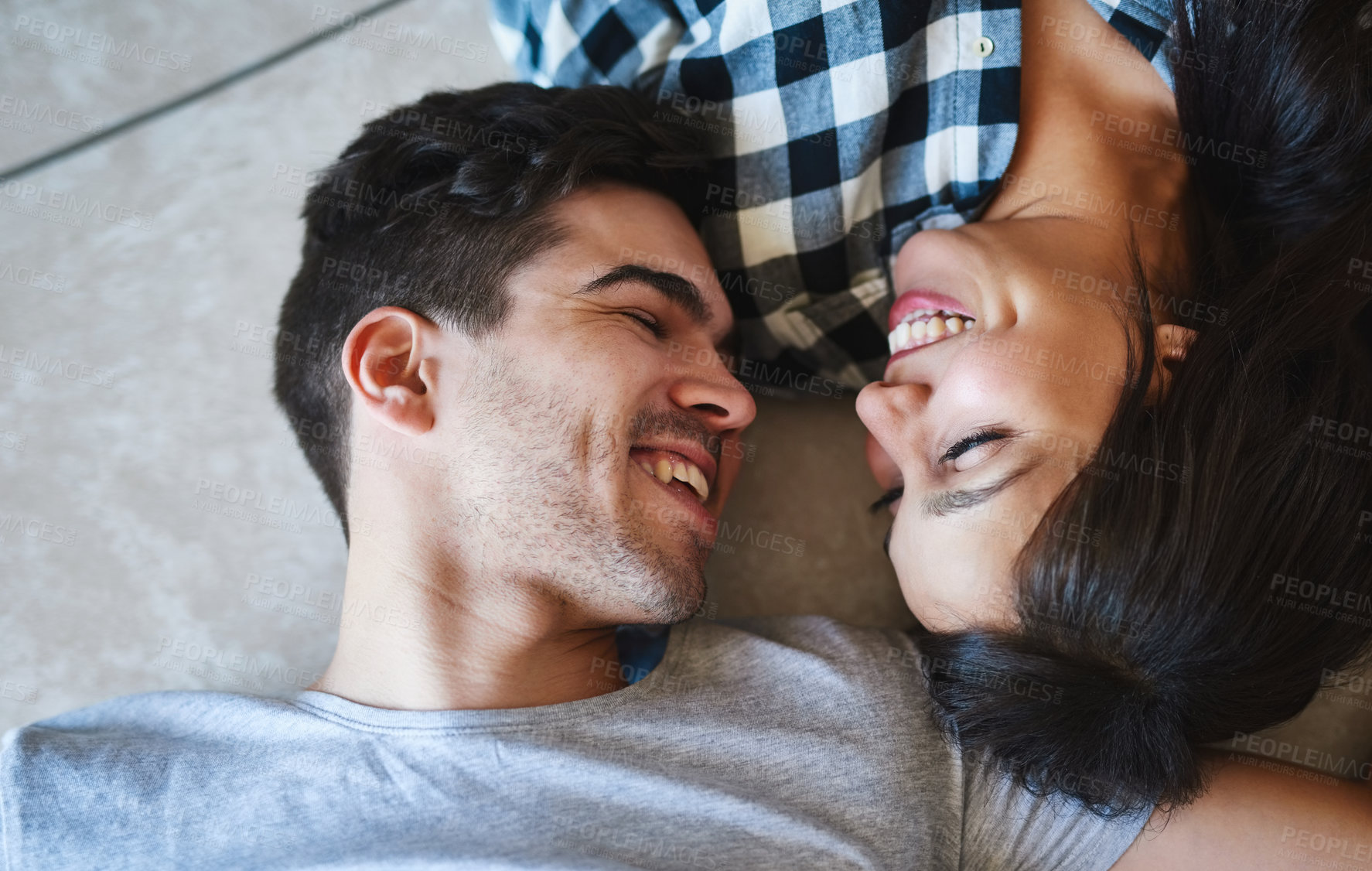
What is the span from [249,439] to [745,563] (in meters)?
0.97

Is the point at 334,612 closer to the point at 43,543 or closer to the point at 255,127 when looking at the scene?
the point at 43,543

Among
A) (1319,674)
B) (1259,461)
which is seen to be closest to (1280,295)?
(1259,461)

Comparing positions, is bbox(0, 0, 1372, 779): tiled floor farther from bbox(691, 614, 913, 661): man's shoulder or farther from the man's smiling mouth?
the man's smiling mouth

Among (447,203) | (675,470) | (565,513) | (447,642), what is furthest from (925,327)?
(447,642)

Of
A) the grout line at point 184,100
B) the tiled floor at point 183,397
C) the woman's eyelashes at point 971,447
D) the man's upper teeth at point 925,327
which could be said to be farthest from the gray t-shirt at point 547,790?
the grout line at point 184,100

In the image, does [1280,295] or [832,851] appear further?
[1280,295]

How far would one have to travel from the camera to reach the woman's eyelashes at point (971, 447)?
3.97 feet

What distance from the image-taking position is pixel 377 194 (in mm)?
1463

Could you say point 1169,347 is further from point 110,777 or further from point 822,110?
point 110,777

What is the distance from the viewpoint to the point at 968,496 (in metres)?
1.20

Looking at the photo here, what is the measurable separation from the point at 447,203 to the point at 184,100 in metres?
0.82

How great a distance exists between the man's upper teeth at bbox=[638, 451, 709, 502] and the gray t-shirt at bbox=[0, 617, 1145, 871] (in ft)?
1.02

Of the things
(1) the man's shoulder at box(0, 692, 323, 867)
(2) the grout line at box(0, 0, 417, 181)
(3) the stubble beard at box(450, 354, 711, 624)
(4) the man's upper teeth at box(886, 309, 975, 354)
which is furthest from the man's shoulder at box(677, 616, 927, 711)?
(2) the grout line at box(0, 0, 417, 181)

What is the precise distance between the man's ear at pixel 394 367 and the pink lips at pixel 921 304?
2.44ft
